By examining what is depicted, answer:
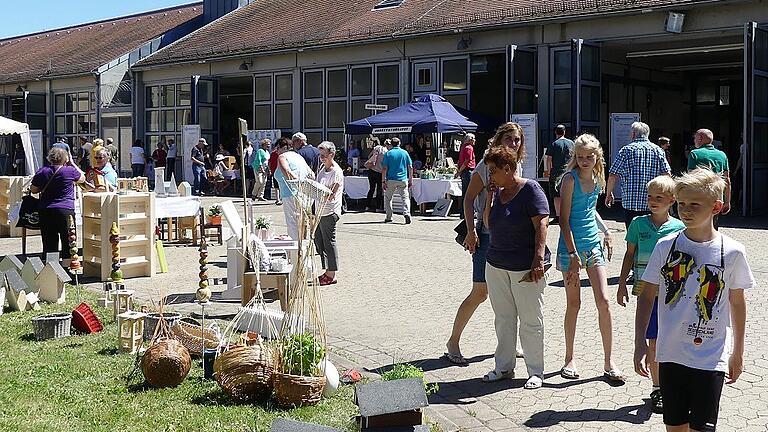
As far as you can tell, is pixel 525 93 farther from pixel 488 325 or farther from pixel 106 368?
pixel 106 368

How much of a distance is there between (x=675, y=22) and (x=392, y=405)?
55.5 ft

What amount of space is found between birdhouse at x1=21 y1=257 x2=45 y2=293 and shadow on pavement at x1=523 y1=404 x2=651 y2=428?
5951mm

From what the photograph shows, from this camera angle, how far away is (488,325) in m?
7.91

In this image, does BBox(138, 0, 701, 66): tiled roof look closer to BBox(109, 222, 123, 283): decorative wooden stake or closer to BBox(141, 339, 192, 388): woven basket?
BBox(109, 222, 123, 283): decorative wooden stake

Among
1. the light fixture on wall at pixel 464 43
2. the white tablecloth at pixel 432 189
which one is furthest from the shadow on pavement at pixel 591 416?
the light fixture on wall at pixel 464 43

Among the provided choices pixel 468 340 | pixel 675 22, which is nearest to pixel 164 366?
pixel 468 340

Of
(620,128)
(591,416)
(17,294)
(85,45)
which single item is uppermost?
(85,45)

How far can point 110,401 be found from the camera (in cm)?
560

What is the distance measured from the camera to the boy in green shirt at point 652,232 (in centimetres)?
525

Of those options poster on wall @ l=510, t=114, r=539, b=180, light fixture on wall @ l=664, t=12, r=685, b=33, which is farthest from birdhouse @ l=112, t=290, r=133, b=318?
light fixture on wall @ l=664, t=12, r=685, b=33

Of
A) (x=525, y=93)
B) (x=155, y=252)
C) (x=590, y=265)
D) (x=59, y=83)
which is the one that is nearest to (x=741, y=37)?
(x=525, y=93)

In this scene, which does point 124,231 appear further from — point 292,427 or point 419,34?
point 419,34

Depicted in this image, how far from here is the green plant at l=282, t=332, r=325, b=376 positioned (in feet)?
18.0

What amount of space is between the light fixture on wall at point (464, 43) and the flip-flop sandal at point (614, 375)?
18.1 metres
